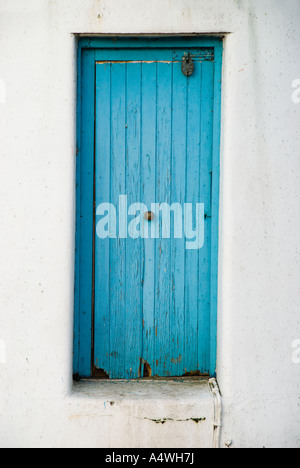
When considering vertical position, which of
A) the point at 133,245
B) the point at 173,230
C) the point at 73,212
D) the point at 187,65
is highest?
the point at 187,65

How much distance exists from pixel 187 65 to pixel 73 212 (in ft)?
3.93

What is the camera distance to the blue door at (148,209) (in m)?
2.66

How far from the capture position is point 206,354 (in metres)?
2.79

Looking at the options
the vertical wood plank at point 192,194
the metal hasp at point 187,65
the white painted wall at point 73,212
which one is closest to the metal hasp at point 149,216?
the vertical wood plank at point 192,194

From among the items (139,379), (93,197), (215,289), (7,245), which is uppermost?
(93,197)

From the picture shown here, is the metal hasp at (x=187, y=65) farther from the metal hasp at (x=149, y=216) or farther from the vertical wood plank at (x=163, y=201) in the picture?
the metal hasp at (x=149, y=216)

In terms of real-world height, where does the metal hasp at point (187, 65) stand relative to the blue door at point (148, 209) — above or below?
above

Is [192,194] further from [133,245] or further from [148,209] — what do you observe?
[133,245]

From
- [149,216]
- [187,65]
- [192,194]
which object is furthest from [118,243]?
[187,65]

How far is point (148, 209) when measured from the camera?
8.92 feet

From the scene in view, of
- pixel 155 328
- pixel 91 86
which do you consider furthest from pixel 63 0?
pixel 155 328

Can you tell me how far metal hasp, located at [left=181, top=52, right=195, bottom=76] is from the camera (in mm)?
2641

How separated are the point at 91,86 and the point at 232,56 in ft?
2.98

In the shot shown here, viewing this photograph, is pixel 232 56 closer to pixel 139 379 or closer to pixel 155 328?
pixel 155 328
